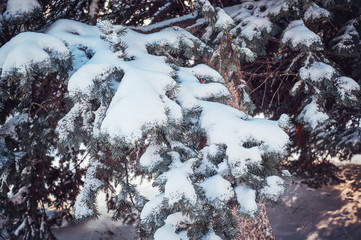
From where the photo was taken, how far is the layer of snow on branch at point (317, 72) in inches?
140

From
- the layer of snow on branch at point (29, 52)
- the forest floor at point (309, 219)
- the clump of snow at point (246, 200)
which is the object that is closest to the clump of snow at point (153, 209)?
the clump of snow at point (246, 200)

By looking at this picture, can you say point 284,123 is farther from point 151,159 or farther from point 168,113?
point 151,159

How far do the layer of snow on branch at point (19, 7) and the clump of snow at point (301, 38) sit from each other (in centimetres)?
330

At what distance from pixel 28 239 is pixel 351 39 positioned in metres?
6.76

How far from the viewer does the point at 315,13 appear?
3.84m

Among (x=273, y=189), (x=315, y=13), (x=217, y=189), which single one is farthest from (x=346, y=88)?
(x=217, y=189)

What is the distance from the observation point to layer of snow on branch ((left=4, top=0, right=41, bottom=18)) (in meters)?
3.04

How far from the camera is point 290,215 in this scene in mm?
8062

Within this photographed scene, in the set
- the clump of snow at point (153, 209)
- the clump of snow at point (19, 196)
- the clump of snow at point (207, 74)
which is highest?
the clump of snow at point (207, 74)

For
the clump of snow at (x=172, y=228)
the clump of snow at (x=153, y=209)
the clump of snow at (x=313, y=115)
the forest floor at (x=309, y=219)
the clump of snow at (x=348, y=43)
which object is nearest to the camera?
the clump of snow at (x=172, y=228)

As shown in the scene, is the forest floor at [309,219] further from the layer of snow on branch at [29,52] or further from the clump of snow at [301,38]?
the layer of snow on branch at [29,52]

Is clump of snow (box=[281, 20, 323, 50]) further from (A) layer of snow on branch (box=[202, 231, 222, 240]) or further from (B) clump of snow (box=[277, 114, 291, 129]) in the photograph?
(A) layer of snow on branch (box=[202, 231, 222, 240])

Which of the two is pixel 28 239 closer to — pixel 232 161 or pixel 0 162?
pixel 0 162

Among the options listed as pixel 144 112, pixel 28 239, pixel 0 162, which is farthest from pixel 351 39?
pixel 28 239
